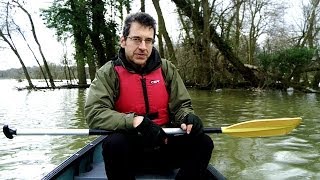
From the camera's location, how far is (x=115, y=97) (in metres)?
2.65

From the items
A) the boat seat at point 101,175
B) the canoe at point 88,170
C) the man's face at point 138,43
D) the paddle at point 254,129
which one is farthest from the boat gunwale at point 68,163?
the man's face at point 138,43

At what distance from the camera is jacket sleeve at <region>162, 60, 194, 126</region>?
2.72 m

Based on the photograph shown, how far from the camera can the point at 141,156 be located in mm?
2654

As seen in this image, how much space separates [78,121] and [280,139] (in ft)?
15.1

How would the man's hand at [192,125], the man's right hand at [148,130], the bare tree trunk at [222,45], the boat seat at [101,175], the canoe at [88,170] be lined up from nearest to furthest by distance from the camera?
Result: the man's right hand at [148,130] → the man's hand at [192,125] → the canoe at [88,170] → the boat seat at [101,175] → the bare tree trunk at [222,45]

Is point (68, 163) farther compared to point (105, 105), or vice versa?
point (68, 163)

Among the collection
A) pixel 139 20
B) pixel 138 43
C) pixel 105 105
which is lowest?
pixel 105 105

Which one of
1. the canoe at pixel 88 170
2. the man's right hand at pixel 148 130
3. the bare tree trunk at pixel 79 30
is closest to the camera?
the man's right hand at pixel 148 130

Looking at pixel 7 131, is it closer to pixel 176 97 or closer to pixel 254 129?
pixel 176 97

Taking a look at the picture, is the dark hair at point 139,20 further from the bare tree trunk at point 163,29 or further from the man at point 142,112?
the bare tree trunk at point 163,29

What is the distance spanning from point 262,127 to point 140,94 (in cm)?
96

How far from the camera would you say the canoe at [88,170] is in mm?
2789

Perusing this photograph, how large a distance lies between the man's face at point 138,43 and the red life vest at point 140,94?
0.35 feet

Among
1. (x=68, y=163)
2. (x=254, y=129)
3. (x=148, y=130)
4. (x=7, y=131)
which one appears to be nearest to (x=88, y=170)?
(x=68, y=163)
